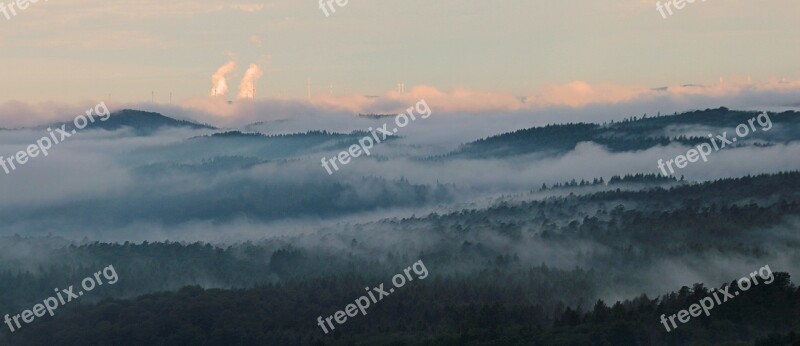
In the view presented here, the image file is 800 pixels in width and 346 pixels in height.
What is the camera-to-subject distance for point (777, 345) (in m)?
197
